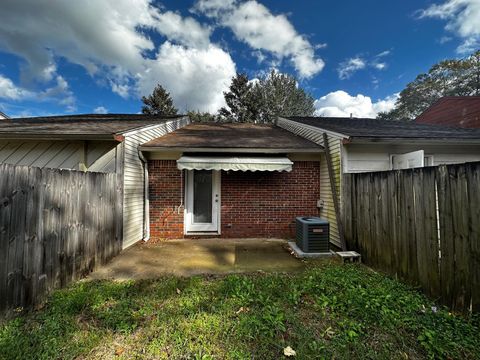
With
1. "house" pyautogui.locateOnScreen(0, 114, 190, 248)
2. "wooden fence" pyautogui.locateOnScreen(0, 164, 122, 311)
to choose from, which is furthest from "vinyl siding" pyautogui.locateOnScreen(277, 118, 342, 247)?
"wooden fence" pyautogui.locateOnScreen(0, 164, 122, 311)

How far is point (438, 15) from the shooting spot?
13.4m

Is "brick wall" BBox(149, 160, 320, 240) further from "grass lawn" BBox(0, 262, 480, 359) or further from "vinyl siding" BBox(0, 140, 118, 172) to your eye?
"grass lawn" BBox(0, 262, 480, 359)

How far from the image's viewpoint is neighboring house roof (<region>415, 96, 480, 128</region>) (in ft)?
59.7

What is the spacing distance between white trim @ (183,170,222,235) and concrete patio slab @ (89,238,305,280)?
588 millimetres

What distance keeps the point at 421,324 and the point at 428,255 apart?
4.21 feet

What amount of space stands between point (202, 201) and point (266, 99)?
100ft

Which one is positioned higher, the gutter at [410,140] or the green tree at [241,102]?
the green tree at [241,102]

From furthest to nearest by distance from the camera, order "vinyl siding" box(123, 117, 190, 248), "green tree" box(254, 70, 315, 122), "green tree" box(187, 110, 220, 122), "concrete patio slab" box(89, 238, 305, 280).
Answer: "green tree" box(187, 110, 220, 122) → "green tree" box(254, 70, 315, 122) → "vinyl siding" box(123, 117, 190, 248) → "concrete patio slab" box(89, 238, 305, 280)

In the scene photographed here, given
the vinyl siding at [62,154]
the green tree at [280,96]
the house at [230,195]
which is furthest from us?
the green tree at [280,96]

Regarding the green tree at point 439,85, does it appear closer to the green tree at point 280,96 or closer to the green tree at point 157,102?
the green tree at point 280,96

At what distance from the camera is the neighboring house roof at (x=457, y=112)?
18188mm

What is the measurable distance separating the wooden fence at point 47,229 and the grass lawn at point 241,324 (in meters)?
0.40

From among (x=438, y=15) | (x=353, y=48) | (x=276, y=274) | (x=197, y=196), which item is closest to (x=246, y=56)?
(x=353, y=48)

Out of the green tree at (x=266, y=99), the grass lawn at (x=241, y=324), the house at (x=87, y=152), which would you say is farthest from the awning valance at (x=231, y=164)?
the green tree at (x=266, y=99)
